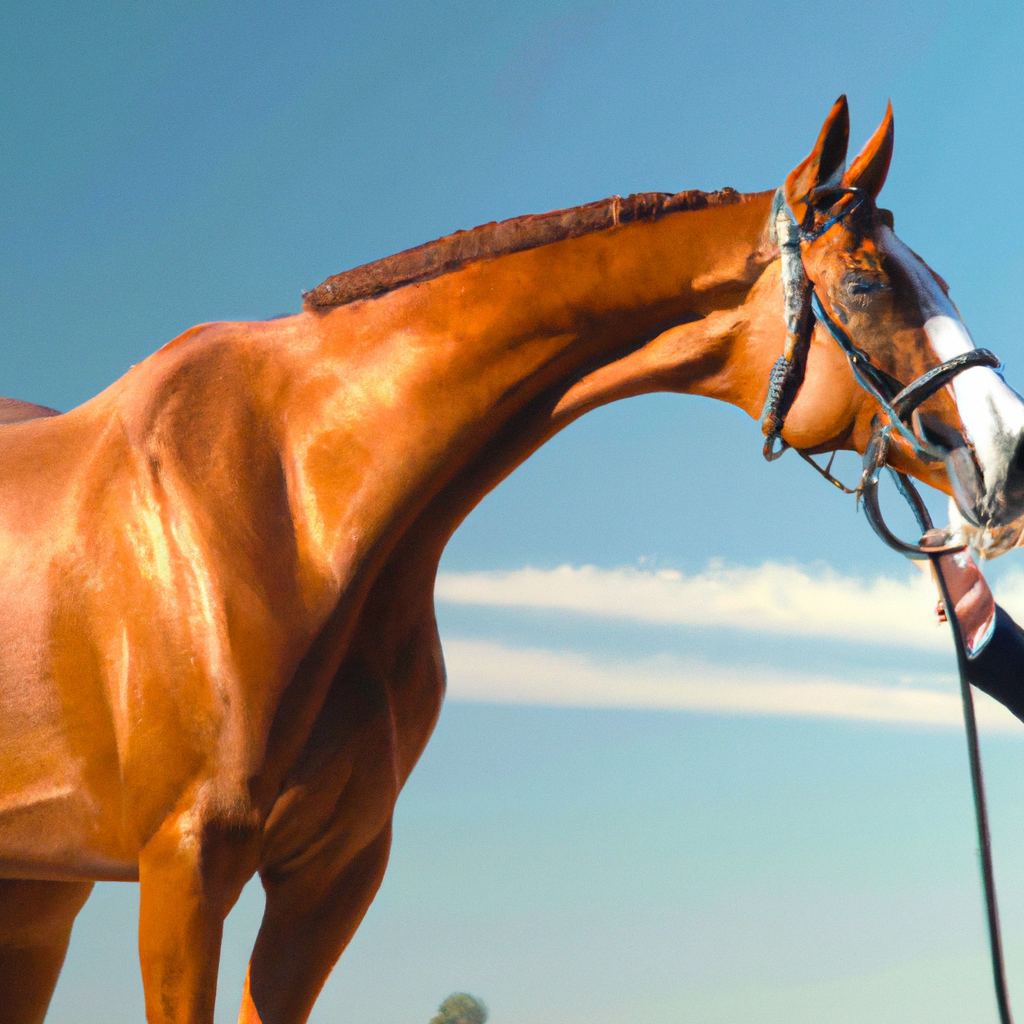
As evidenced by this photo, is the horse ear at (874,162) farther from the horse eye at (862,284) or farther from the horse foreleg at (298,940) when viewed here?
the horse foreleg at (298,940)

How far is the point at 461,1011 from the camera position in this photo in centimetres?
329

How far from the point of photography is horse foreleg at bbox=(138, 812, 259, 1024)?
57.0 inches

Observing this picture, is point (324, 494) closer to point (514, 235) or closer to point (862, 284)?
point (514, 235)

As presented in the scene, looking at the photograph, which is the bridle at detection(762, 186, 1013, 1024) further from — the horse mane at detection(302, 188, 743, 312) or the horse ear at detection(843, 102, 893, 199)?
the horse mane at detection(302, 188, 743, 312)

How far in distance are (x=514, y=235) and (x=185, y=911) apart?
1071 mm

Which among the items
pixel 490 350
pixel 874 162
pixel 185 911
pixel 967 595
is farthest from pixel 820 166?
pixel 185 911

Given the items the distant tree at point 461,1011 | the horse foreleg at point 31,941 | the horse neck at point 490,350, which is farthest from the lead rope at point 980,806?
the distant tree at point 461,1011

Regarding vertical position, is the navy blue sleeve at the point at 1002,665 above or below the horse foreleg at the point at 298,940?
above

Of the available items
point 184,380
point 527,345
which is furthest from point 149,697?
point 527,345

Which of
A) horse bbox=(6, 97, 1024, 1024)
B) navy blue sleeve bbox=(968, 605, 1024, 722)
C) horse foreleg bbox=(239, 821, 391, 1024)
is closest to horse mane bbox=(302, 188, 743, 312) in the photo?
horse bbox=(6, 97, 1024, 1024)

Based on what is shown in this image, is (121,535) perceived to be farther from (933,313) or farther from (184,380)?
(933,313)

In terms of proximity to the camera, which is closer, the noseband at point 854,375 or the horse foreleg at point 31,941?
the noseband at point 854,375

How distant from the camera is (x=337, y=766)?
1622 millimetres

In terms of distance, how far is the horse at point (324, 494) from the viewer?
1.50 m
